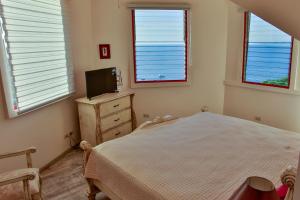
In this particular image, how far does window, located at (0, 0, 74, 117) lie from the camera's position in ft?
8.32

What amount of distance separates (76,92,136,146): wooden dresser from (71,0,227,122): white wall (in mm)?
468

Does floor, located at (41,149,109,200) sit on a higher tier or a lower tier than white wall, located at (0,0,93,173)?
lower

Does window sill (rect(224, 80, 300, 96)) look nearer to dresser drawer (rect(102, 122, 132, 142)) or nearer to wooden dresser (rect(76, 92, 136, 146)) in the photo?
wooden dresser (rect(76, 92, 136, 146))

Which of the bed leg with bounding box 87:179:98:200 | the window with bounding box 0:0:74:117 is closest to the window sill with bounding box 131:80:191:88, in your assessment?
the window with bounding box 0:0:74:117

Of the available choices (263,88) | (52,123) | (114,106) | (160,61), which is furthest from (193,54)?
(52,123)

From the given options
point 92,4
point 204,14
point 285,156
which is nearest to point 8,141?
point 92,4

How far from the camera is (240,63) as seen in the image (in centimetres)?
412

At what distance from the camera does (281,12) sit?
83 cm

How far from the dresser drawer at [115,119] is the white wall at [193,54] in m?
0.47

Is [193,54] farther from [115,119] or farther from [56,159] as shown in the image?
[56,159]

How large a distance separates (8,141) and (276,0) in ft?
9.00

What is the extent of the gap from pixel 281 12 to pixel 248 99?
3.48m

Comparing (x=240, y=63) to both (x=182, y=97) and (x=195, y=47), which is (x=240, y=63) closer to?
(x=195, y=47)

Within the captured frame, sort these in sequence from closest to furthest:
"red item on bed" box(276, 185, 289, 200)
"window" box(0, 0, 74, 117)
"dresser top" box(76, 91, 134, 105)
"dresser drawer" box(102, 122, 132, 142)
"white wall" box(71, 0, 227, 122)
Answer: "red item on bed" box(276, 185, 289, 200) → "window" box(0, 0, 74, 117) → "dresser top" box(76, 91, 134, 105) → "dresser drawer" box(102, 122, 132, 142) → "white wall" box(71, 0, 227, 122)
